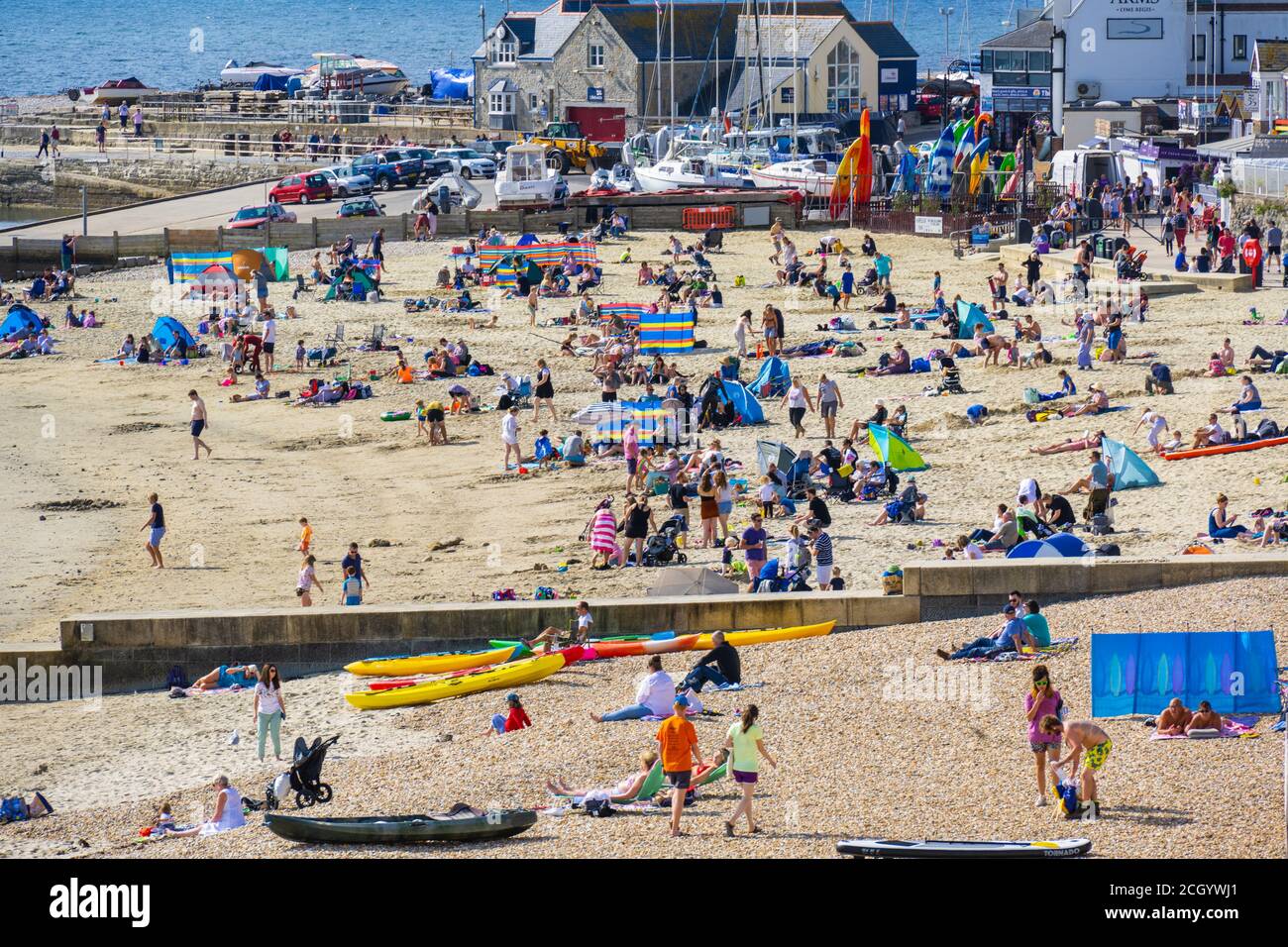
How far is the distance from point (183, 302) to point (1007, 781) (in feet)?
104

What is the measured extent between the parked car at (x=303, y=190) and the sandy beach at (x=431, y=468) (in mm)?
14939

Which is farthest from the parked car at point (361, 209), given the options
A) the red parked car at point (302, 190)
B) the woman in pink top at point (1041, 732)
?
the woman in pink top at point (1041, 732)

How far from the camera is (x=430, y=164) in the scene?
182ft

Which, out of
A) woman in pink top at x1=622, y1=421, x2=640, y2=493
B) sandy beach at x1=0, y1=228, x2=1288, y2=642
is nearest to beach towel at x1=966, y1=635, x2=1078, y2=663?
sandy beach at x1=0, y1=228, x2=1288, y2=642

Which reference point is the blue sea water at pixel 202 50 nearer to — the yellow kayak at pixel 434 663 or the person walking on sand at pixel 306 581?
the person walking on sand at pixel 306 581

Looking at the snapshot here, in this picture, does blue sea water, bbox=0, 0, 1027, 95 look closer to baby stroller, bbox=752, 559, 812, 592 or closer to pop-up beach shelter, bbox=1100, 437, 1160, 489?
pop-up beach shelter, bbox=1100, 437, 1160, 489

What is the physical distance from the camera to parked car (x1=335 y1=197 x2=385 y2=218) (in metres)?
49.2

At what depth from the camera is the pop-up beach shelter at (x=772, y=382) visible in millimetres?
29312

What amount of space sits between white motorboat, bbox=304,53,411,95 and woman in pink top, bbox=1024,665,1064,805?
7342 centimetres

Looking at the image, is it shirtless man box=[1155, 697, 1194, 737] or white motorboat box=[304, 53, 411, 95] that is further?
white motorboat box=[304, 53, 411, 95]

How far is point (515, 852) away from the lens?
12.3 m

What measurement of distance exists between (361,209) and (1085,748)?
39.6 metres
